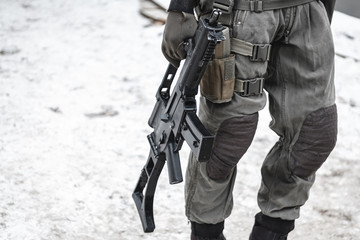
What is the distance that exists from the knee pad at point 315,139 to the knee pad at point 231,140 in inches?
7.5

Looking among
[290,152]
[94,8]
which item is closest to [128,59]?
[94,8]

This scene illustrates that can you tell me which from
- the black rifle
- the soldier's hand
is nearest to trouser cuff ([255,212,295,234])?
the black rifle

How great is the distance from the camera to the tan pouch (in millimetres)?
1973

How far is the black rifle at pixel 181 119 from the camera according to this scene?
1.84 m

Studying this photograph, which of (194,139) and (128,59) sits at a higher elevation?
(194,139)

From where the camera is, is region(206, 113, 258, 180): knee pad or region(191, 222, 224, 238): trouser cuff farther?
region(191, 222, 224, 238): trouser cuff

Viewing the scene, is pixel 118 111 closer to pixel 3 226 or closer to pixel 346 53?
pixel 3 226

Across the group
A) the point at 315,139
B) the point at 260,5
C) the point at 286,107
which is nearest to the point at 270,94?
the point at 286,107

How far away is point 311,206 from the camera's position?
2.88m

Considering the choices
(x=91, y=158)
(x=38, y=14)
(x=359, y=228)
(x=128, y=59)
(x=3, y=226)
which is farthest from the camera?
(x=38, y=14)

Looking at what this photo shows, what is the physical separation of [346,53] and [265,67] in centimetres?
265

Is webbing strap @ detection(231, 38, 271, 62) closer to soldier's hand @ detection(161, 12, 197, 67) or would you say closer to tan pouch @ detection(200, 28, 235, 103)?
tan pouch @ detection(200, 28, 235, 103)

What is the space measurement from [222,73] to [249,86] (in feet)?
0.39

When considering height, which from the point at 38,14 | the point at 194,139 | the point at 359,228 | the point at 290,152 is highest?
the point at 194,139
